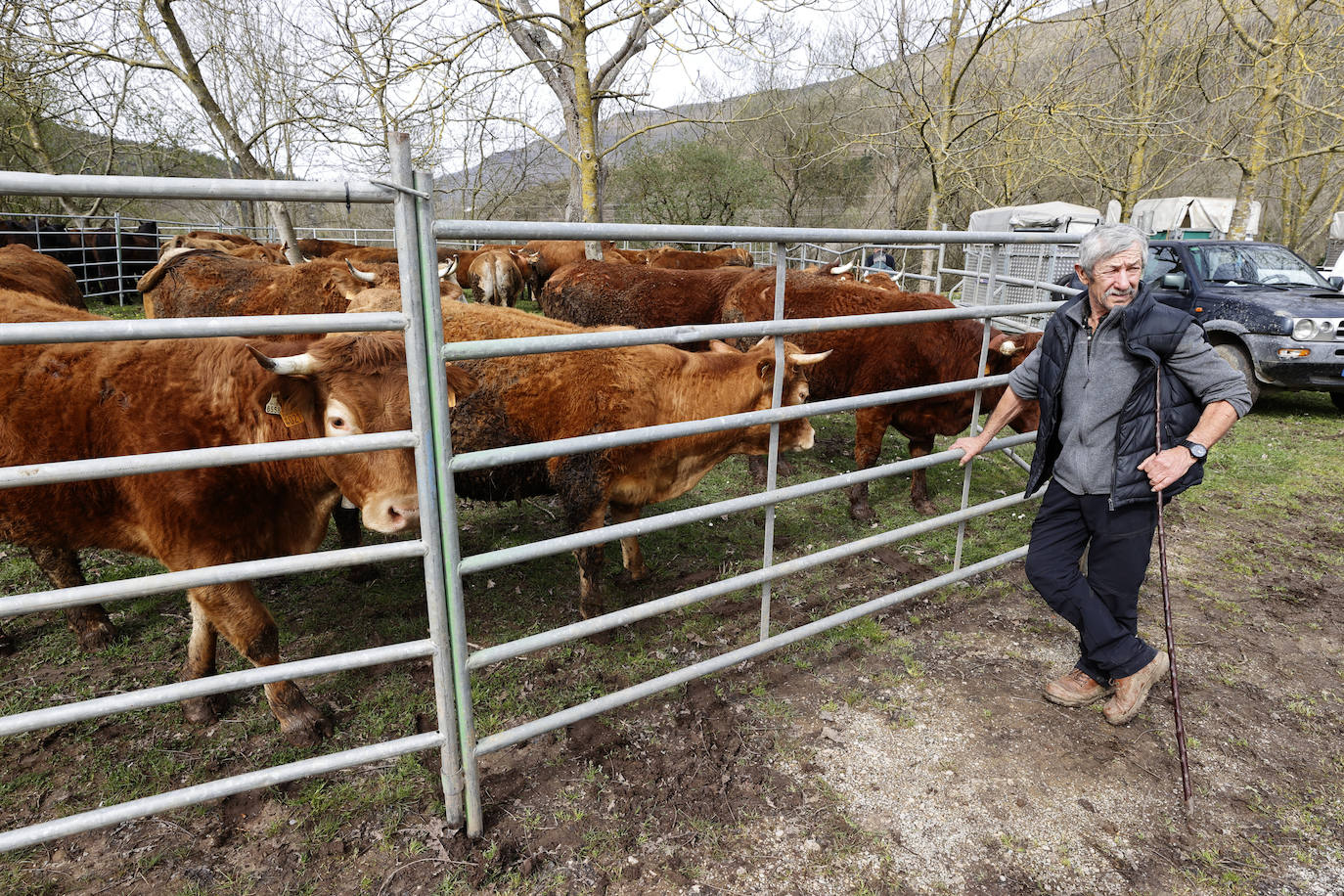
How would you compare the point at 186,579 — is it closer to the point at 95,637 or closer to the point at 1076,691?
the point at 95,637

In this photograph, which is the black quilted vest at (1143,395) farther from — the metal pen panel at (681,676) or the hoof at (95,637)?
the hoof at (95,637)

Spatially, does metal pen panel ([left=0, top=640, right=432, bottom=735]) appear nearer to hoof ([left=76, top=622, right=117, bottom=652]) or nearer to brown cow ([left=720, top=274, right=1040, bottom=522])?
hoof ([left=76, top=622, right=117, bottom=652])

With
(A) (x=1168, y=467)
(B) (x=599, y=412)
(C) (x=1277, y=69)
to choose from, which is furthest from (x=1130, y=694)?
(C) (x=1277, y=69)

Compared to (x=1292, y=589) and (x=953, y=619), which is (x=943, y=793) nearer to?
(x=953, y=619)

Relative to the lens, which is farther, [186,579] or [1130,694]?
[1130,694]

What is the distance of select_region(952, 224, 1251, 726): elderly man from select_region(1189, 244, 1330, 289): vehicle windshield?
8.33 meters

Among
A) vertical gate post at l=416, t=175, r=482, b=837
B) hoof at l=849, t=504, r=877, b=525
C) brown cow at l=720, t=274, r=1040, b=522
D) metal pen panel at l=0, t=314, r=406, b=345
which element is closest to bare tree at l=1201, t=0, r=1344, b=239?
brown cow at l=720, t=274, r=1040, b=522

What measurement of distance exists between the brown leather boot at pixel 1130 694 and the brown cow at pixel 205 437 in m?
3.07

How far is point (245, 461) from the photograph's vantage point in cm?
176

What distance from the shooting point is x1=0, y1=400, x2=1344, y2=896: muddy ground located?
7.38ft

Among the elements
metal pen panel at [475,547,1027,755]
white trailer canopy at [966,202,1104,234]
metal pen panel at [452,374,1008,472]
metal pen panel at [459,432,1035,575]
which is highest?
white trailer canopy at [966,202,1104,234]

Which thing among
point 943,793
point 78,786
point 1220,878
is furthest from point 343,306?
point 1220,878

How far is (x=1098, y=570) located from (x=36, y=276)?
10039mm

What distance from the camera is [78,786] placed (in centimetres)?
262
